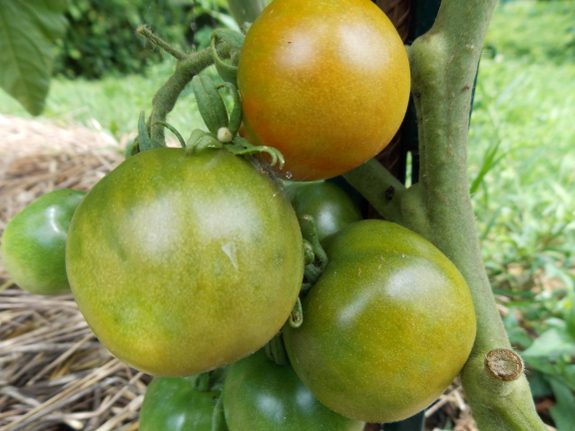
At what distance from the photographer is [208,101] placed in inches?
24.3

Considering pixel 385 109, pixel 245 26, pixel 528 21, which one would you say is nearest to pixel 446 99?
pixel 385 109

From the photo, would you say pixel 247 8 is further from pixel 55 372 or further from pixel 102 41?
pixel 102 41

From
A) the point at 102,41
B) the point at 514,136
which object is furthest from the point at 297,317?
the point at 102,41

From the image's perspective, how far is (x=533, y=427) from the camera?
618mm

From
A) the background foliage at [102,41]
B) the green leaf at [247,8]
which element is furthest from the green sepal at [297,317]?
the background foliage at [102,41]

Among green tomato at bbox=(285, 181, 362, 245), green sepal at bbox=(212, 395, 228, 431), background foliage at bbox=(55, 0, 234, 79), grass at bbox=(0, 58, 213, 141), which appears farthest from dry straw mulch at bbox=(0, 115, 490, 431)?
background foliage at bbox=(55, 0, 234, 79)

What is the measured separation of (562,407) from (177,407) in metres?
1.17

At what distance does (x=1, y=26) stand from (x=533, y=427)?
4.62ft

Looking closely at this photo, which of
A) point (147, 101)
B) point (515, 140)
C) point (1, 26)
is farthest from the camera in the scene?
point (147, 101)

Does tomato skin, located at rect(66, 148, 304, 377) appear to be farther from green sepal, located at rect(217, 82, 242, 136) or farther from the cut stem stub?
the cut stem stub

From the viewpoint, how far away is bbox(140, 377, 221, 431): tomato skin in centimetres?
94

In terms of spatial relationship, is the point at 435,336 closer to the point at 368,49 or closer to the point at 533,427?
the point at 533,427

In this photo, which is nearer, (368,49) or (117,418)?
(368,49)

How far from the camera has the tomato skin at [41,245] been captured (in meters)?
0.87
